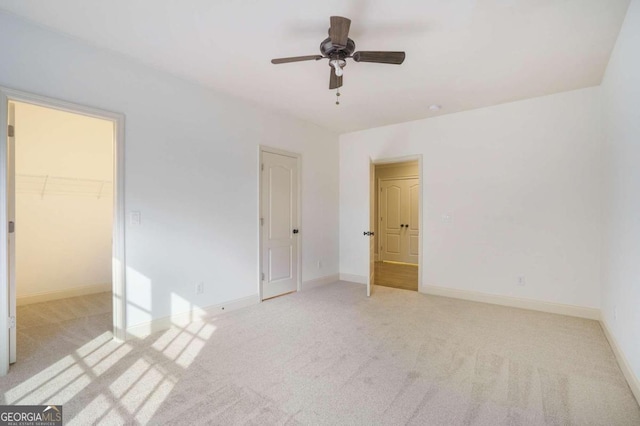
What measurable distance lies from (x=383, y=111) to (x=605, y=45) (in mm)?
2305

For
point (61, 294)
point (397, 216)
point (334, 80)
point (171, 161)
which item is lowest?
point (61, 294)

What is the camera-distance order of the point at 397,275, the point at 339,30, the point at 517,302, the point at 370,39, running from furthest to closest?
1. the point at 397,275
2. the point at 517,302
3. the point at 370,39
4. the point at 339,30

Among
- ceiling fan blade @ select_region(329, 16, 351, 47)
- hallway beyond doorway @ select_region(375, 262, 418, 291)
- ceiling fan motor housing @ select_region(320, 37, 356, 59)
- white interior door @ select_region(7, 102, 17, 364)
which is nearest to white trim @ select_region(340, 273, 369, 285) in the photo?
hallway beyond doorway @ select_region(375, 262, 418, 291)

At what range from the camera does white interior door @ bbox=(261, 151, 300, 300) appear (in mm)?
4242

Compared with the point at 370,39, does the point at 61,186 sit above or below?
below

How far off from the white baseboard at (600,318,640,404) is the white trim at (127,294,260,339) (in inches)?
140

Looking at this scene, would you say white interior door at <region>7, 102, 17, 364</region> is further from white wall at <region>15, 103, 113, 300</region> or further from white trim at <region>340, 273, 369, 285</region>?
white trim at <region>340, 273, 369, 285</region>

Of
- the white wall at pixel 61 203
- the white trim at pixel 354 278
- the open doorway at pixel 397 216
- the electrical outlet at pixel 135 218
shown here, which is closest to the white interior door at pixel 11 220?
the electrical outlet at pixel 135 218

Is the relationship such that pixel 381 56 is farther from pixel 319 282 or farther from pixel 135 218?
pixel 319 282

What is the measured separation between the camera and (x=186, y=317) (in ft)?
10.9

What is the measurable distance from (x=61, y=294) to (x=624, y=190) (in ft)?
20.8

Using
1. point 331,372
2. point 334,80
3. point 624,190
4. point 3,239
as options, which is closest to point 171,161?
point 3,239

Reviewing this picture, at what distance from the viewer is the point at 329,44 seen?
2254 millimetres

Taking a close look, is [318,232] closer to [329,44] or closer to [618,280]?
[329,44]
